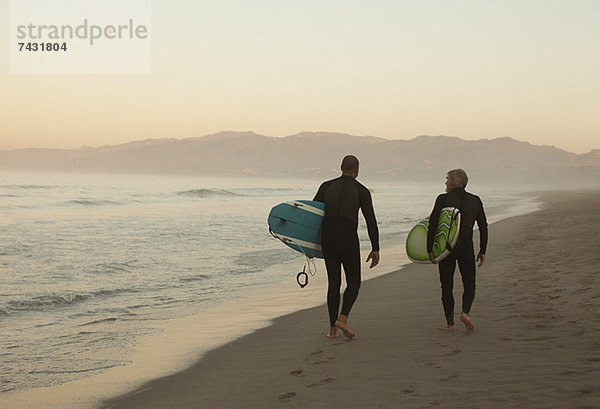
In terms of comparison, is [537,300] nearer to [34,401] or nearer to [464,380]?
[464,380]

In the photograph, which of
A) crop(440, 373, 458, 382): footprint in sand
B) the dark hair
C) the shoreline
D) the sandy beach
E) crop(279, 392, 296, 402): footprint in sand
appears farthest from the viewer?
the dark hair

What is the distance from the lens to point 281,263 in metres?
13.6

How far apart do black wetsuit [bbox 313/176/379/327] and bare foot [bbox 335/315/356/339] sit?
83mm

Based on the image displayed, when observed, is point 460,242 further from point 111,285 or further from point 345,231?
point 111,285

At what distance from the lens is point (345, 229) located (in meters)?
5.81

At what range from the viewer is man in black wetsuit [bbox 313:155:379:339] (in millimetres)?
5816

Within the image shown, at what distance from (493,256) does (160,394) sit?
9.71 m

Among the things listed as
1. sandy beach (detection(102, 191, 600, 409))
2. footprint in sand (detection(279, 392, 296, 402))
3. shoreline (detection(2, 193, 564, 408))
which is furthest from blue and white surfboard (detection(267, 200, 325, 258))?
footprint in sand (detection(279, 392, 296, 402))

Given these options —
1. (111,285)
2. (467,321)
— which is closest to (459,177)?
(467,321)

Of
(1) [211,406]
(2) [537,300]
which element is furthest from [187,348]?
(2) [537,300]

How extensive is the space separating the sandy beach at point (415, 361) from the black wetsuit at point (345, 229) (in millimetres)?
647

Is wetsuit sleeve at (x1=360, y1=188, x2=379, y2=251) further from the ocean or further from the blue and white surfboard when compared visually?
the ocean

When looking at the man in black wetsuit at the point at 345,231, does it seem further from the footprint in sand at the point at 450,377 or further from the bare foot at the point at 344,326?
the footprint in sand at the point at 450,377

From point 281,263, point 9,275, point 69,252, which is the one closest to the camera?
point 9,275
